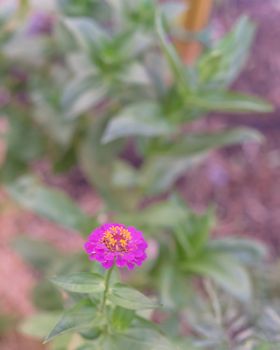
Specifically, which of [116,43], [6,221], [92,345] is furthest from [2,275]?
[92,345]

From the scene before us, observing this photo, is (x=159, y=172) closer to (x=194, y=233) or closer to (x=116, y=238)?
(x=194, y=233)

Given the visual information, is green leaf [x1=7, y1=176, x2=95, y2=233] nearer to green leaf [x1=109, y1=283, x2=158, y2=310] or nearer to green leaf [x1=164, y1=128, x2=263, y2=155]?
green leaf [x1=164, y1=128, x2=263, y2=155]

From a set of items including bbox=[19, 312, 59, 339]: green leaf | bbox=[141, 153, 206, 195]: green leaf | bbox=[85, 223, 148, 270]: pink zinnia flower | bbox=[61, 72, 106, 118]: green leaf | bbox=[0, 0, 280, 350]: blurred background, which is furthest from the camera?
bbox=[0, 0, 280, 350]: blurred background

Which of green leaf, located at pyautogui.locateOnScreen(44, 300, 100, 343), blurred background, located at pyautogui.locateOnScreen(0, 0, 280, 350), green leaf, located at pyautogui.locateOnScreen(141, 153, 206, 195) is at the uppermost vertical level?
green leaf, located at pyautogui.locateOnScreen(44, 300, 100, 343)

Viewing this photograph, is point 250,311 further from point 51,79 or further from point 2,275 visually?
point 2,275

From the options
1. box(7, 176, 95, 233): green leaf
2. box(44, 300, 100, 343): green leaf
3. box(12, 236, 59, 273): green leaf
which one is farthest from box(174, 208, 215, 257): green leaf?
box(44, 300, 100, 343): green leaf

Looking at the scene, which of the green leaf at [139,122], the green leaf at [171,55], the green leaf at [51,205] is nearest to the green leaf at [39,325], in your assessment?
the green leaf at [51,205]
